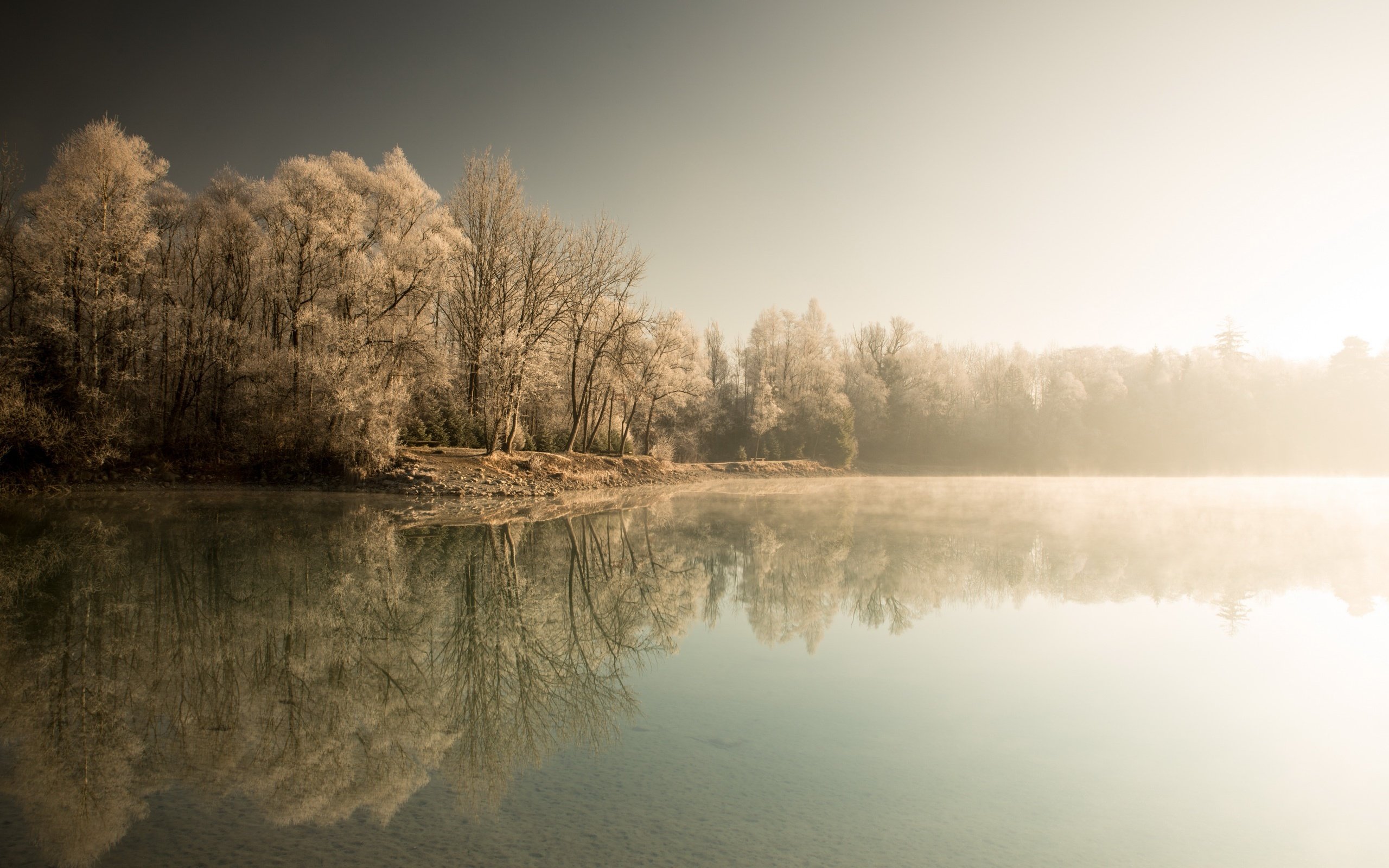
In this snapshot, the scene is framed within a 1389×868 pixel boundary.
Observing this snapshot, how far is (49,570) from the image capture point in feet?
29.7

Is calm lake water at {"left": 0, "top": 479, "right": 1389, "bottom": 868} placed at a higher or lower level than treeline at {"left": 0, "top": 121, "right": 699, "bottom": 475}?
lower

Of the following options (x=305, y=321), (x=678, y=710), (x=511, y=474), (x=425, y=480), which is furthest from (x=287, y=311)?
(x=678, y=710)

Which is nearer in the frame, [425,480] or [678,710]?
[678,710]

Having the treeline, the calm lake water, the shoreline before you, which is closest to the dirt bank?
the shoreline

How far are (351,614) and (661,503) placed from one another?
53.2ft

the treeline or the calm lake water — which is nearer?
the calm lake water

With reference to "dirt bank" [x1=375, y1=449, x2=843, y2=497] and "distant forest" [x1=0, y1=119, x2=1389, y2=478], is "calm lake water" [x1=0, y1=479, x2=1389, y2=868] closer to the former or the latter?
"dirt bank" [x1=375, y1=449, x2=843, y2=497]

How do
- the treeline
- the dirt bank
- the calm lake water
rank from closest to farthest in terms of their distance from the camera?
the calm lake water < the treeline < the dirt bank

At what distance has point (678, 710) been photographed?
5105mm

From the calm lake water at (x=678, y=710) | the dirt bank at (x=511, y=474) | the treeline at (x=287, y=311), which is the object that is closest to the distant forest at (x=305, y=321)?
the treeline at (x=287, y=311)

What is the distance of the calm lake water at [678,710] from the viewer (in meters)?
3.35

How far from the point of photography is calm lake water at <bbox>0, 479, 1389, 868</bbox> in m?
3.35

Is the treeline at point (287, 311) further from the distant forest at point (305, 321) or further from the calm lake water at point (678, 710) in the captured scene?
the calm lake water at point (678, 710)

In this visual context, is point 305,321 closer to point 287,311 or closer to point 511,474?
point 287,311
